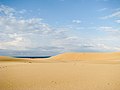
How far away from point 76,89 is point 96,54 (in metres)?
46.7

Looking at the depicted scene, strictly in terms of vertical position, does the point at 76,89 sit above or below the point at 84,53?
below

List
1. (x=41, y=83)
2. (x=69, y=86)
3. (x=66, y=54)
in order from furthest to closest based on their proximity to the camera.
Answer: (x=66, y=54) < (x=41, y=83) < (x=69, y=86)

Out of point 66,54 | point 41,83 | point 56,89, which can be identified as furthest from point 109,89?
point 66,54

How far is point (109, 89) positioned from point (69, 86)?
1.84 meters

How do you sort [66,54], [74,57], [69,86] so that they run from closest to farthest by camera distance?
1. [69,86]
2. [74,57]
3. [66,54]

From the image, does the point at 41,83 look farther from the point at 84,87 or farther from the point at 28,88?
the point at 84,87

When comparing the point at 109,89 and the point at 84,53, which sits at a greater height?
the point at 84,53

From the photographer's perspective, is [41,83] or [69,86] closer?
[69,86]

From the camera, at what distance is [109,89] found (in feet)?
26.7

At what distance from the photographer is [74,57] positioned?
174ft

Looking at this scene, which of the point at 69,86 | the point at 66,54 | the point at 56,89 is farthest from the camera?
the point at 66,54

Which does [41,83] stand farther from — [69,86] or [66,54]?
[66,54]

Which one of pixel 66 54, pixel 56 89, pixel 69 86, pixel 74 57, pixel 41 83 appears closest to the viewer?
pixel 56 89

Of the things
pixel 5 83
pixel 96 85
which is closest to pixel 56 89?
pixel 96 85
